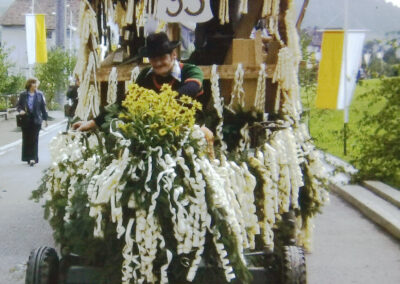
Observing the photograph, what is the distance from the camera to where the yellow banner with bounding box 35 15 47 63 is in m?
19.9

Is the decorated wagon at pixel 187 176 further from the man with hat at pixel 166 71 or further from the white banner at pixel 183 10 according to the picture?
the man with hat at pixel 166 71

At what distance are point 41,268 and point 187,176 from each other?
47.7 inches

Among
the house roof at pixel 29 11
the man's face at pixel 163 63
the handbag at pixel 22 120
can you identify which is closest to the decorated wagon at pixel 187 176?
the man's face at pixel 163 63

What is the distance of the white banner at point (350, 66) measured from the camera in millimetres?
14977

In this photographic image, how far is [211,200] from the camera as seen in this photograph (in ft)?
14.9

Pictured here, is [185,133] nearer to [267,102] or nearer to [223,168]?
[223,168]

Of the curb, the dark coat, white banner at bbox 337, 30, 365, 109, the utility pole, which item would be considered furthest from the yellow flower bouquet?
the utility pole

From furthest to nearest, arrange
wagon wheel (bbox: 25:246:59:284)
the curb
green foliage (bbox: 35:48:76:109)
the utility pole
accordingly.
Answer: green foliage (bbox: 35:48:76:109) < the utility pole < the curb < wagon wheel (bbox: 25:246:59:284)

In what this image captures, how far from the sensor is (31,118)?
16938mm

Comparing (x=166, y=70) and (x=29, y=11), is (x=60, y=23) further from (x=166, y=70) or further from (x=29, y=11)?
(x=29, y=11)

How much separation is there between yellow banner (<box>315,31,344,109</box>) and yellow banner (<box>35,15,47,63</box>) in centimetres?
844

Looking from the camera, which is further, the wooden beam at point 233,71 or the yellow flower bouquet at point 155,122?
the wooden beam at point 233,71

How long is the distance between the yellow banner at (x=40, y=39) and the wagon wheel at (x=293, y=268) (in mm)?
15928

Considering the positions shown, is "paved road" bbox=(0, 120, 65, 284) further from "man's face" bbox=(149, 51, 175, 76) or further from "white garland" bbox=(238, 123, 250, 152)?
"white garland" bbox=(238, 123, 250, 152)
